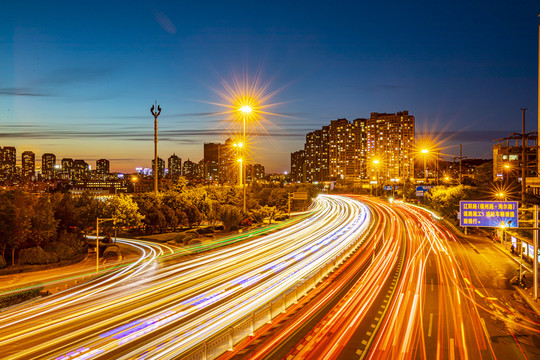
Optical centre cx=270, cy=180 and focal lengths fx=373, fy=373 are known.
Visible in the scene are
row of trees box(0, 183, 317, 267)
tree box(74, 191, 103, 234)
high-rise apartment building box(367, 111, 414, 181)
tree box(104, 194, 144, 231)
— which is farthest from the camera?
high-rise apartment building box(367, 111, 414, 181)

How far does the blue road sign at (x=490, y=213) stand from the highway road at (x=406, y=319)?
359 cm

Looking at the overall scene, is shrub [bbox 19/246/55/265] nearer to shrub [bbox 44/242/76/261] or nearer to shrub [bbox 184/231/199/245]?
shrub [bbox 44/242/76/261]

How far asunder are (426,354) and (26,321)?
14938 millimetres

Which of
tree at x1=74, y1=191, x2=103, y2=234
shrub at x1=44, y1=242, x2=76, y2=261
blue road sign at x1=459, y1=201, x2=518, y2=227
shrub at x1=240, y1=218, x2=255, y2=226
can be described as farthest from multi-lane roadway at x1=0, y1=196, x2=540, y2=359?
shrub at x1=240, y1=218, x2=255, y2=226

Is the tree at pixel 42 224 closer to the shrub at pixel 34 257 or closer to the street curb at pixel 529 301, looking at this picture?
the shrub at pixel 34 257

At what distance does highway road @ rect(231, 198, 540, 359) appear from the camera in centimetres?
→ 1210

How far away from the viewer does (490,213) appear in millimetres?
21109

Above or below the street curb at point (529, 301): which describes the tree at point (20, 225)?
above

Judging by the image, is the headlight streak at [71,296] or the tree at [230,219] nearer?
the headlight streak at [71,296]

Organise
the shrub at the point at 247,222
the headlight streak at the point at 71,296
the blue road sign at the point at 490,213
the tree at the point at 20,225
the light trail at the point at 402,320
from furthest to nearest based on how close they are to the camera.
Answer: the shrub at the point at 247,222 < the tree at the point at 20,225 < the blue road sign at the point at 490,213 < the headlight streak at the point at 71,296 < the light trail at the point at 402,320

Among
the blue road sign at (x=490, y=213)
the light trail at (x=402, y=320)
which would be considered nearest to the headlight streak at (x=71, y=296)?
the light trail at (x=402, y=320)

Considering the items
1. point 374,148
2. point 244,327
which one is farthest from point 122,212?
point 374,148

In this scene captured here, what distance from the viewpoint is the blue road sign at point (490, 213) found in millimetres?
20375

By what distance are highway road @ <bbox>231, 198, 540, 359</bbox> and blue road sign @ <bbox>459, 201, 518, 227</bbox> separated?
3586mm
